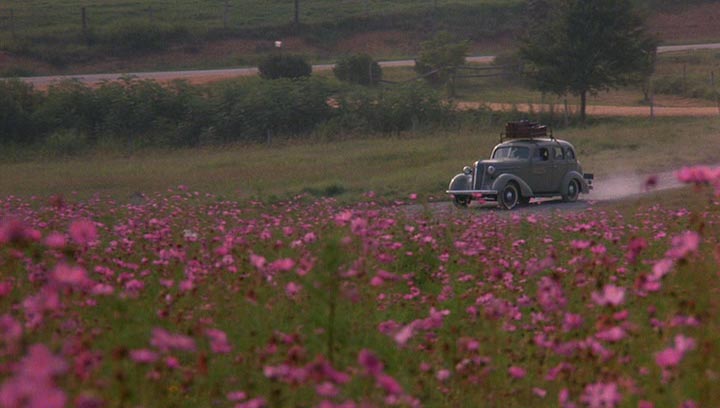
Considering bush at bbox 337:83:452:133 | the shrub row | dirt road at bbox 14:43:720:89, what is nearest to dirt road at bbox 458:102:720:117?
bush at bbox 337:83:452:133

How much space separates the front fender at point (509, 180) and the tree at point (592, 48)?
1968cm

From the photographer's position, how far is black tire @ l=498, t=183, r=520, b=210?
20.1m

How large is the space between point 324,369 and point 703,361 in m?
1.44

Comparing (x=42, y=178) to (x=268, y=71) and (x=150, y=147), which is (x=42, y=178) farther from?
(x=268, y=71)

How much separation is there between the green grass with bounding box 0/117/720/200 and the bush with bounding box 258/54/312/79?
12388 mm

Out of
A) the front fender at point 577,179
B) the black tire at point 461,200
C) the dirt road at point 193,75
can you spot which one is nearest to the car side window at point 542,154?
the front fender at point 577,179

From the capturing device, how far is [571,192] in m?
21.5

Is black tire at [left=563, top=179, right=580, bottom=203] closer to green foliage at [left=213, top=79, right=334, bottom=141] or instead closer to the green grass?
the green grass

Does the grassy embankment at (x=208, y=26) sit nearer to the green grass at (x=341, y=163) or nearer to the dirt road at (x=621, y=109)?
the dirt road at (x=621, y=109)

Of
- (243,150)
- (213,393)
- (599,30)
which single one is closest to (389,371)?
(213,393)

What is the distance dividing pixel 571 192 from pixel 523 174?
4.01 feet

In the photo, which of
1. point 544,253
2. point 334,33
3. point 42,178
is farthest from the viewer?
point 334,33

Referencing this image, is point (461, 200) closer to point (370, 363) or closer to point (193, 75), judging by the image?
point (370, 363)

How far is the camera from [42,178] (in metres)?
25.1
